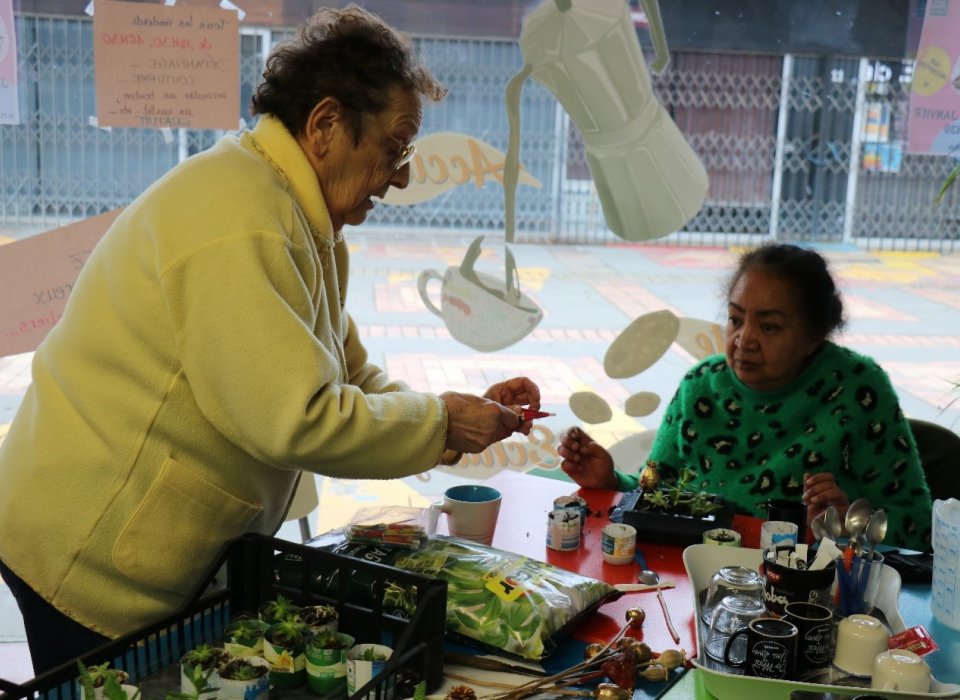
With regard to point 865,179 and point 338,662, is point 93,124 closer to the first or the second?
point 338,662

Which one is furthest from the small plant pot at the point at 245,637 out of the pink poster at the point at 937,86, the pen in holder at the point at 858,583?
the pink poster at the point at 937,86

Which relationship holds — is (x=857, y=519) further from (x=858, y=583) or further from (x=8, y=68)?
(x=8, y=68)

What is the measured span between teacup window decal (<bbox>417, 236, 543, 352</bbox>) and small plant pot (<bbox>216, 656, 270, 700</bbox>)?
182 centimetres

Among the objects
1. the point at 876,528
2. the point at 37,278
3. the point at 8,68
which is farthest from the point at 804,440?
the point at 8,68

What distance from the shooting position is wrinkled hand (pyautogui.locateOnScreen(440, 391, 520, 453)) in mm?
1386

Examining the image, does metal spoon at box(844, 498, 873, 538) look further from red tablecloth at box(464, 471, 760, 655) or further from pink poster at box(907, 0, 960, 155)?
pink poster at box(907, 0, 960, 155)

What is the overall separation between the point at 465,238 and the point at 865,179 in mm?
1286

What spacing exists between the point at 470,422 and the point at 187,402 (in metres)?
0.38

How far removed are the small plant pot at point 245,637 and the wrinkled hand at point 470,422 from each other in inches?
13.3

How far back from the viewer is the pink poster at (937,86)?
287 cm

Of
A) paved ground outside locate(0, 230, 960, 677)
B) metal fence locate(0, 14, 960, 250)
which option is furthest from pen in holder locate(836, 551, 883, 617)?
metal fence locate(0, 14, 960, 250)

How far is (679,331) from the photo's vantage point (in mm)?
2959

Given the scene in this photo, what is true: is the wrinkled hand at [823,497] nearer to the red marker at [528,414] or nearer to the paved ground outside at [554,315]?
the red marker at [528,414]

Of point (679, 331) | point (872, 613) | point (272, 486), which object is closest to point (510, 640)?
point (272, 486)
